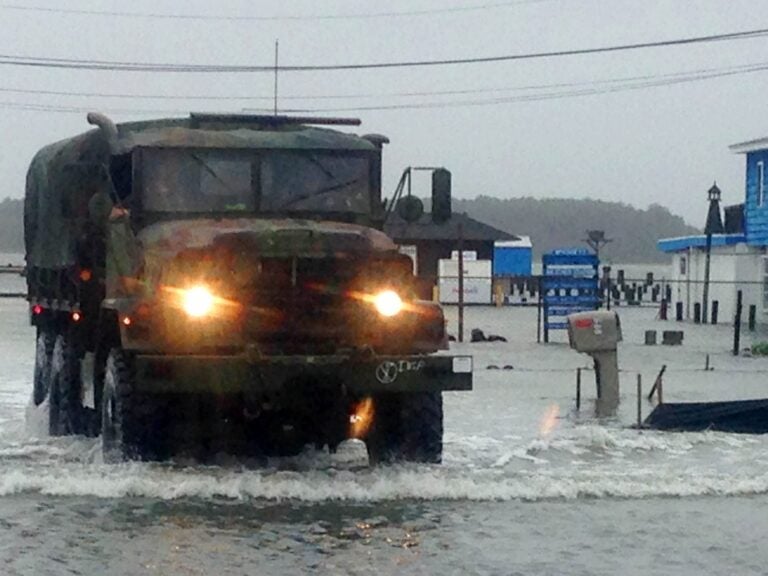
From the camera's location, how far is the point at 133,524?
10.5m

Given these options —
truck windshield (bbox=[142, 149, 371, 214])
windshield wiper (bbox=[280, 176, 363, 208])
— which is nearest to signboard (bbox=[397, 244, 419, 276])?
truck windshield (bbox=[142, 149, 371, 214])

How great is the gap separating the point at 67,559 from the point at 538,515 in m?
3.30

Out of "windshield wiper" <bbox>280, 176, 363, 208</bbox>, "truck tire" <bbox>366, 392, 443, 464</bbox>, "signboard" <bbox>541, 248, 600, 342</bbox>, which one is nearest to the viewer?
"truck tire" <bbox>366, 392, 443, 464</bbox>

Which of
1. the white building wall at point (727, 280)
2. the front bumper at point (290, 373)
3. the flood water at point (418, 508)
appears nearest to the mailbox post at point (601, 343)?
the flood water at point (418, 508)

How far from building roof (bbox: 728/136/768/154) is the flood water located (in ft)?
109

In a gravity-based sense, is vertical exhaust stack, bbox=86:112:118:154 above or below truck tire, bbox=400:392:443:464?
above

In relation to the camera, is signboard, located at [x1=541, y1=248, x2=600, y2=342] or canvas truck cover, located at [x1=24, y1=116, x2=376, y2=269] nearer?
canvas truck cover, located at [x1=24, y1=116, x2=376, y2=269]

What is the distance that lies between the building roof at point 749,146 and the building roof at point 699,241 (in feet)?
→ 8.45

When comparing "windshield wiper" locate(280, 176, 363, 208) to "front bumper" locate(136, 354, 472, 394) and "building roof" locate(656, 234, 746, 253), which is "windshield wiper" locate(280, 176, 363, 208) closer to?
"front bumper" locate(136, 354, 472, 394)

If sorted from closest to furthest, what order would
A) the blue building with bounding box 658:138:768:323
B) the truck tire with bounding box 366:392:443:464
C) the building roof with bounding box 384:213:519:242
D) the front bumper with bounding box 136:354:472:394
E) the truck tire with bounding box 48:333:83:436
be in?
the front bumper with bounding box 136:354:472:394
the truck tire with bounding box 366:392:443:464
the truck tire with bounding box 48:333:83:436
the blue building with bounding box 658:138:768:323
the building roof with bounding box 384:213:519:242

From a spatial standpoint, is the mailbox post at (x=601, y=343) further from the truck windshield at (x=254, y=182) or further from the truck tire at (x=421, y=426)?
the truck tire at (x=421, y=426)

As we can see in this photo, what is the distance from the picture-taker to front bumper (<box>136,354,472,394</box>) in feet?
39.8

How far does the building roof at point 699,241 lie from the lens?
1973 inches

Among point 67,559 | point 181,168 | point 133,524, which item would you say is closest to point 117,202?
point 181,168
